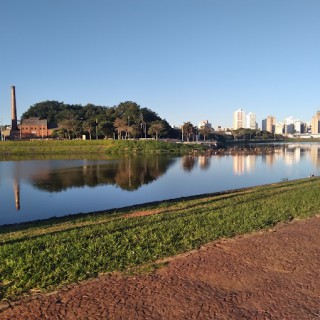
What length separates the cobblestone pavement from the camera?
4.93m

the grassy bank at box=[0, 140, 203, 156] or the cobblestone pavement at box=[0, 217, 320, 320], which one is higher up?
the grassy bank at box=[0, 140, 203, 156]

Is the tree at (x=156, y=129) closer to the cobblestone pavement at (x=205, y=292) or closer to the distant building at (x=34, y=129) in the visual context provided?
the distant building at (x=34, y=129)

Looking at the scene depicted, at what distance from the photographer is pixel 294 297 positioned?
17.9ft

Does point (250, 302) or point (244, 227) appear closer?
point (250, 302)

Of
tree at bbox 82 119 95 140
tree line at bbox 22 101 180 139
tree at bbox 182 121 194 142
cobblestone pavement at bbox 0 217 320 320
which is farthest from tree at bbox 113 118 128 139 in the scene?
cobblestone pavement at bbox 0 217 320 320

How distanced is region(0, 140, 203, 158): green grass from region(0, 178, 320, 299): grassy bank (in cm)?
6592

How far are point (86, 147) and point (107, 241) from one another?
248 ft

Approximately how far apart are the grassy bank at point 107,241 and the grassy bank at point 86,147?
2599 inches

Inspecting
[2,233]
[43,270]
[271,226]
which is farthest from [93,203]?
[43,270]

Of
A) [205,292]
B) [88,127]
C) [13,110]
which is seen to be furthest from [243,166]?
[13,110]

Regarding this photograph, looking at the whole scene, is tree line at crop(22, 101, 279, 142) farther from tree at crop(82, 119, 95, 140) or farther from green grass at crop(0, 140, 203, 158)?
green grass at crop(0, 140, 203, 158)

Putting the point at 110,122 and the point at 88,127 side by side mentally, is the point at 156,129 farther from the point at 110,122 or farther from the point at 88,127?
the point at 88,127

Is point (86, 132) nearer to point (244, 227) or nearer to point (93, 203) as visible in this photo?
point (93, 203)

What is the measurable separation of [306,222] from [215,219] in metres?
2.63
